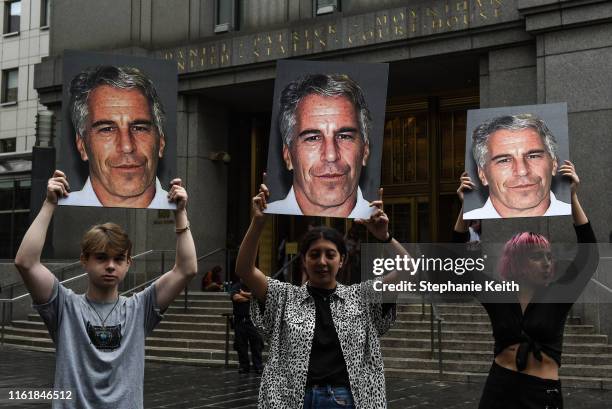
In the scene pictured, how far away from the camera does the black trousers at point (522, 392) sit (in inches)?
161

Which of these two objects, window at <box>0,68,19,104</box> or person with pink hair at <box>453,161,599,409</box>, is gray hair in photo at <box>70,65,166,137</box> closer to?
person with pink hair at <box>453,161,599,409</box>

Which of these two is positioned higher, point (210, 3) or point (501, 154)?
point (210, 3)

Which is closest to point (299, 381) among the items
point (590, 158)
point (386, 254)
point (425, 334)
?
point (386, 254)

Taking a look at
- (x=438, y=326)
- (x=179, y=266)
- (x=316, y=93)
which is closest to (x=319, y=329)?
(x=179, y=266)

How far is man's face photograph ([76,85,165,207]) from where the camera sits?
6.15 meters

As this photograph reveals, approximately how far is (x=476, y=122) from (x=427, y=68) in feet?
44.7

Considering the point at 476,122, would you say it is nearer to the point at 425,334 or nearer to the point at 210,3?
the point at 425,334

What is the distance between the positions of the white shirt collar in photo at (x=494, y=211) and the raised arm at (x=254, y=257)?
2.43 metres

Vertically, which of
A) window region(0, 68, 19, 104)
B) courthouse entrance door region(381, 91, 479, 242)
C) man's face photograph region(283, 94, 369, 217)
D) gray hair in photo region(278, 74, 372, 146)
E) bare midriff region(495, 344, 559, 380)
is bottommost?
bare midriff region(495, 344, 559, 380)

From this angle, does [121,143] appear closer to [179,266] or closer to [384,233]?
[179,266]

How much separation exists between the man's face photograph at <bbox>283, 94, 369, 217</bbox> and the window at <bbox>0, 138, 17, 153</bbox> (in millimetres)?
40955

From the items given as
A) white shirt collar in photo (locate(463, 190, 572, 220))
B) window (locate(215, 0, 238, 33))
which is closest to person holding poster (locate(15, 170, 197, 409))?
white shirt collar in photo (locate(463, 190, 572, 220))

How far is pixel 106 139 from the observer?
6340 millimetres

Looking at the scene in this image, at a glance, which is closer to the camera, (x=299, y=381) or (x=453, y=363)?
(x=299, y=381)
